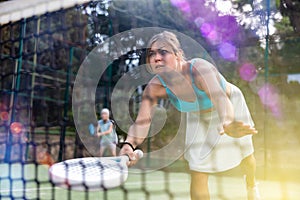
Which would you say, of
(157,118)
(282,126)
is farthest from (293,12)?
(157,118)

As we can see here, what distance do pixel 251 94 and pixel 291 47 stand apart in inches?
24.7

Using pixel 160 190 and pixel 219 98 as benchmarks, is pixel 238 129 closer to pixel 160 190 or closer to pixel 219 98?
pixel 219 98

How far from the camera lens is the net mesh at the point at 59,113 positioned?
6.16 feet

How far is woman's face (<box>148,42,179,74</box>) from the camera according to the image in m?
1.27

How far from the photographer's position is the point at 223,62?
4.19 m

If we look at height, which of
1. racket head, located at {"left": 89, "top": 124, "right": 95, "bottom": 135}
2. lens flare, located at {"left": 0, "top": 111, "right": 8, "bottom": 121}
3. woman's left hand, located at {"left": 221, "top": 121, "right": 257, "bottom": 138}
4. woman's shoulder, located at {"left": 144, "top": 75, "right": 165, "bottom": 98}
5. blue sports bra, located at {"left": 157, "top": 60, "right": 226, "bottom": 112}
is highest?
woman's shoulder, located at {"left": 144, "top": 75, "right": 165, "bottom": 98}

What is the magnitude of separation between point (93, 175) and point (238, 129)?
536 millimetres

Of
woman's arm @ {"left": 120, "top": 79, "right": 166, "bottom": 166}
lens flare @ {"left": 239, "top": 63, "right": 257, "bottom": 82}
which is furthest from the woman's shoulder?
lens flare @ {"left": 239, "top": 63, "right": 257, "bottom": 82}

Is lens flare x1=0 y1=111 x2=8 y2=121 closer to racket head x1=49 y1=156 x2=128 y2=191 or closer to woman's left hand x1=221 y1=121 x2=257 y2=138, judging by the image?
racket head x1=49 y1=156 x2=128 y2=191

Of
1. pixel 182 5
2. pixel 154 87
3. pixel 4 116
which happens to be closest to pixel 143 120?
pixel 154 87

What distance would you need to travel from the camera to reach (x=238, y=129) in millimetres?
978

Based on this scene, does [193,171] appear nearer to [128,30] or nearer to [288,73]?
[288,73]

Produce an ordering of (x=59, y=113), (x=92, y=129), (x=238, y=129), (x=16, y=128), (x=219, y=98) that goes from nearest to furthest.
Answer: (x=238, y=129) → (x=219, y=98) → (x=16, y=128) → (x=92, y=129) → (x=59, y=113)

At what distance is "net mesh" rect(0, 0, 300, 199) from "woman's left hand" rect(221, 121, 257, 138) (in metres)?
0.53
